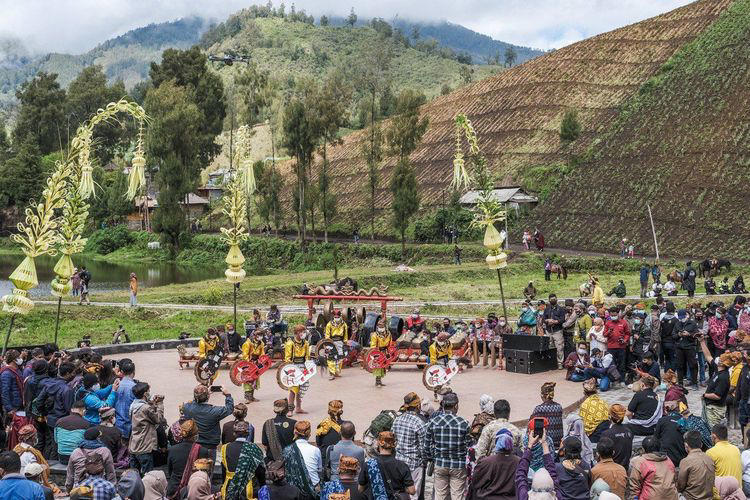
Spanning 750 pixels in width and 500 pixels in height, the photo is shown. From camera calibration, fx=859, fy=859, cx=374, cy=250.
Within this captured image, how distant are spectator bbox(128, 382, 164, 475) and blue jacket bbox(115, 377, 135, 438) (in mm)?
805

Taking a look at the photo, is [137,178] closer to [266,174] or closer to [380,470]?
[380,470]

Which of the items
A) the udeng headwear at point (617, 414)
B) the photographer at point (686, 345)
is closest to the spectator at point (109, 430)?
the udeng headwear at point (617, 414)

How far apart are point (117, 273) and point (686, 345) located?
5028 cm

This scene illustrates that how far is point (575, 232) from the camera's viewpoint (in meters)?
61.3

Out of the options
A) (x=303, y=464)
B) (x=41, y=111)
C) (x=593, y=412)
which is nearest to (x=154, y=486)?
(x=303, y=464)

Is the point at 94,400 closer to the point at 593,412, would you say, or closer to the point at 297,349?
the point at 297,349

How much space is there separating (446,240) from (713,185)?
62.7 feet

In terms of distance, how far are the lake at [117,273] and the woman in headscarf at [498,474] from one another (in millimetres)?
39846

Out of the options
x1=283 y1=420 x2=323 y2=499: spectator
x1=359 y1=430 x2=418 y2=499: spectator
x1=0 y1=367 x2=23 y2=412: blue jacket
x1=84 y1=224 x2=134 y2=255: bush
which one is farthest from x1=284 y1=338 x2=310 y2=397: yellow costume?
x1=84 y1=224 x2=134 y2=255: bush

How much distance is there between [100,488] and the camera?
9320mm

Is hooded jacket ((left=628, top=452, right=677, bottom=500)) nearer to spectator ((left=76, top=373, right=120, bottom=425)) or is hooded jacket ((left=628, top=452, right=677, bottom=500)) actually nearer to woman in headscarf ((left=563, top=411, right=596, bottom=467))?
woman in headscarf ((left=563, top=411, right=596, bottom=467))

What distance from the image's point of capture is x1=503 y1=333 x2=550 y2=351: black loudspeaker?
2175 centimetres

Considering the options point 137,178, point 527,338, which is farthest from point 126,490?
point 527,338

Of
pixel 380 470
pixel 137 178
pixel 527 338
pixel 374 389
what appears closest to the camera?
pixel 380 470
